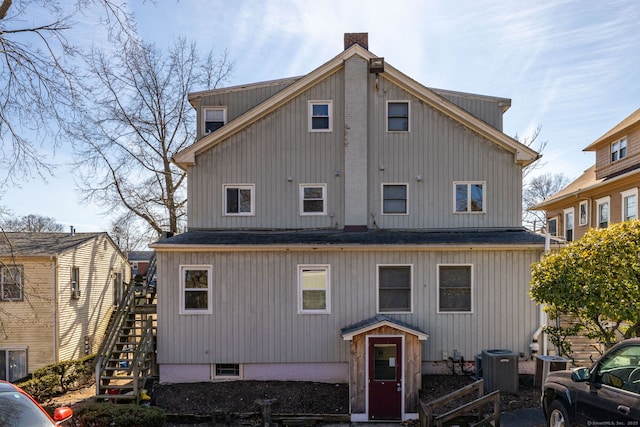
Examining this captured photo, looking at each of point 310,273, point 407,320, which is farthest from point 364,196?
point 407,320

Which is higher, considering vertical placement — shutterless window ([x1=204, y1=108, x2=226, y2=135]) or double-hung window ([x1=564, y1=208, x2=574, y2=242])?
shutterless window ([x1=204, y1=108, x2=226, y2=135])

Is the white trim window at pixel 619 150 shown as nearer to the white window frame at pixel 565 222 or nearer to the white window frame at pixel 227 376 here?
the white window frame at pixel 565 222

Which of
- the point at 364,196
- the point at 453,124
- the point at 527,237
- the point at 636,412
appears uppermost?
the point at 453,124

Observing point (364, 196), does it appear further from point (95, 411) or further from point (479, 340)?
point (95, 411)

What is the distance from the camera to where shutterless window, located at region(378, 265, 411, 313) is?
12.1m

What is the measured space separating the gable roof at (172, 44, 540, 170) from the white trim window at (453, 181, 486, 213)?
1.59m

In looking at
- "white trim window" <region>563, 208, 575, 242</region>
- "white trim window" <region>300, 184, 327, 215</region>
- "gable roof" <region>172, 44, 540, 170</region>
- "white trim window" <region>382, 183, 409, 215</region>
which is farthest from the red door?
"white trim window" <region>563, 208, 575, 242</region>

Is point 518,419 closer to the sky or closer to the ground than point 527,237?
closer to the ground

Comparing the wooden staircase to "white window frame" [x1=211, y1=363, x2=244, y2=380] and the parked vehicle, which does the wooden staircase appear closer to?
"white window frame" [x1=211, y1=363, x2=244, y2=380]

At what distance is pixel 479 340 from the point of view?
39.3 feet

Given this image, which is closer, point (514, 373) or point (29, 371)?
point (514, 373)

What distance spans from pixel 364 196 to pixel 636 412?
9436 millimetres

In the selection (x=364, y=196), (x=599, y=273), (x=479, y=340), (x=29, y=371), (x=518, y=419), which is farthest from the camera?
(x=29, y=371)

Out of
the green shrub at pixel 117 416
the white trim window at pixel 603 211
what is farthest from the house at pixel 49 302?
the white trim window at pixel 603 211
